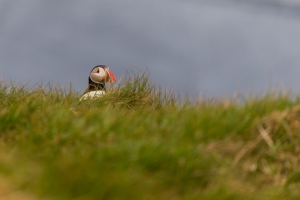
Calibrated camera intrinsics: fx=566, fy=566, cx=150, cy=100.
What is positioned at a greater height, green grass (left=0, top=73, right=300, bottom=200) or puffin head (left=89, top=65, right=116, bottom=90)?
puffin head (left=89, top=65, right=116, bottom=90)

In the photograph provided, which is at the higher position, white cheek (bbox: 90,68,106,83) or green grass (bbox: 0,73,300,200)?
white cheek (bbox: 90,68,106,83)

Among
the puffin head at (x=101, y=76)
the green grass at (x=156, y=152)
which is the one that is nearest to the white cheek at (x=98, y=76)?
the puffin head at (x=101, y=76)

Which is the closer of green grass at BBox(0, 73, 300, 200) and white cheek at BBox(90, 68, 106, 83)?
green grass at BBox(0, 73, 300, 200)

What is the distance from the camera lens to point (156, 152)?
3.37 m

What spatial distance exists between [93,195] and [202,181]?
84 cm

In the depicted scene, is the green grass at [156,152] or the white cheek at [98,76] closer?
the green grass at [156,152]

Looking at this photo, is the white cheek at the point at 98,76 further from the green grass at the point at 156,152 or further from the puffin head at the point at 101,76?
the green grass at the point at 156,152

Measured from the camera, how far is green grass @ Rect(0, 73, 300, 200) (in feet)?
9.61

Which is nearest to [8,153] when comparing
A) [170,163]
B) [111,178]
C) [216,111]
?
[111,178]

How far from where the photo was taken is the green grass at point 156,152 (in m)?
2.93

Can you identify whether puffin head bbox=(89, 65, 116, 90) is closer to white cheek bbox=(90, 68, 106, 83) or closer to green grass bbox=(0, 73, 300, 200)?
white cheek bbox=(90, 68, 106, 83)

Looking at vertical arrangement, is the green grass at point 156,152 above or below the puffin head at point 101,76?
below

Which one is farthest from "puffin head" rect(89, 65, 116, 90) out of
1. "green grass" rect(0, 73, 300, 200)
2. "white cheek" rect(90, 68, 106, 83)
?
"green grass" rect(0, 73, 300, 200)

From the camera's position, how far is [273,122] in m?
4.00
